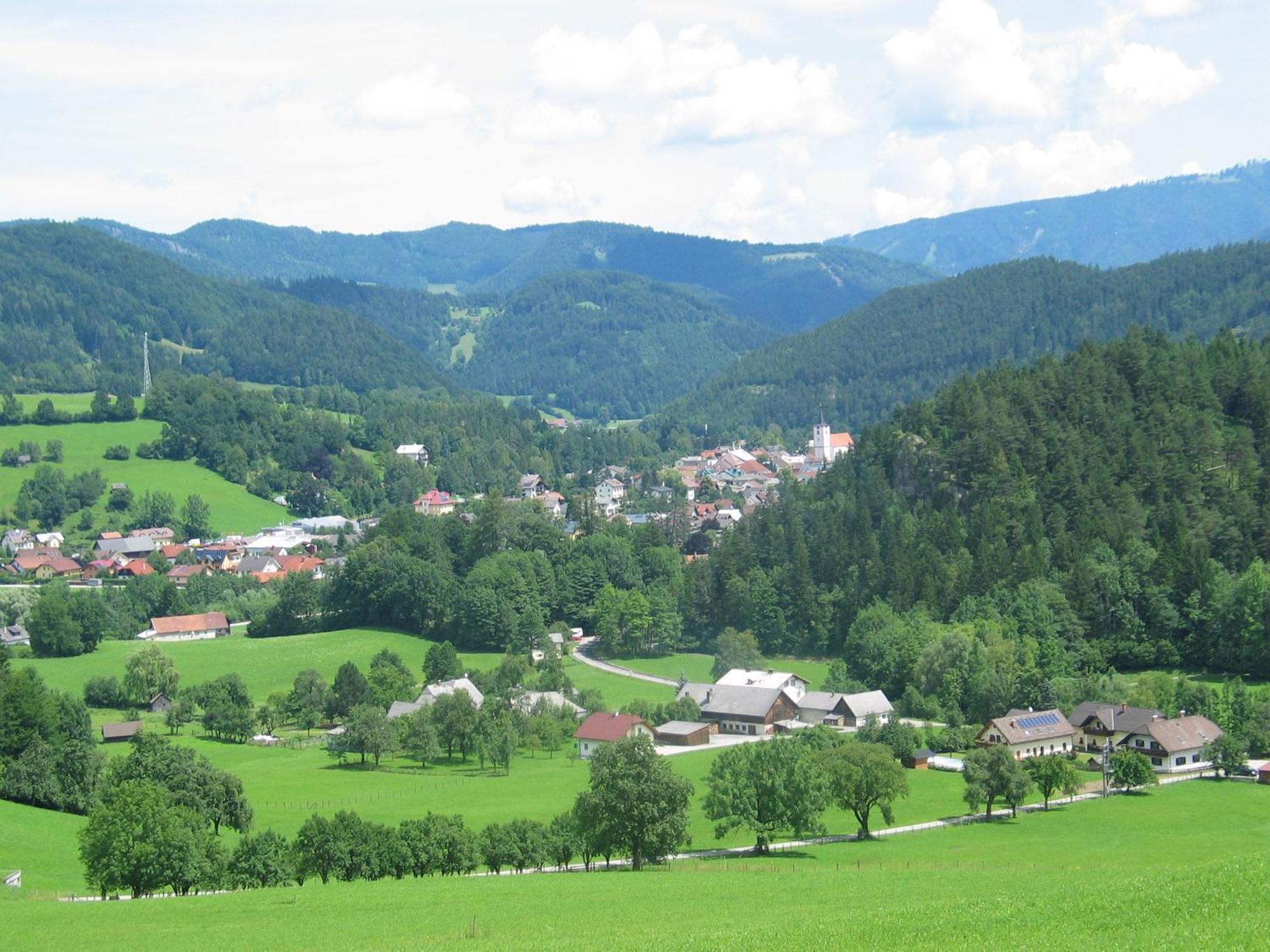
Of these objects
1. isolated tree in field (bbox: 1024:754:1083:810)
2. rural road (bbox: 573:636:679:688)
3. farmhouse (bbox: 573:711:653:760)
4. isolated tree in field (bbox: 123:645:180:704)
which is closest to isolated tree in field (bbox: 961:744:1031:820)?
isolated tree in field (bbox: 1024:754:1083:810)

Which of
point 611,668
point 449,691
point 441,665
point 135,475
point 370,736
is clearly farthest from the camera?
point 135,475

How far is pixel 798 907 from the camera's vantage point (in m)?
31.7

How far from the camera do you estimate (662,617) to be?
90875mm

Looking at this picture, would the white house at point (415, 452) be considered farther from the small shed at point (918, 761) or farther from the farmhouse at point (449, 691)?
the small shed at point (918, 761)

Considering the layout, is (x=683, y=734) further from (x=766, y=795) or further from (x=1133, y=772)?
(x=1133, y=772)

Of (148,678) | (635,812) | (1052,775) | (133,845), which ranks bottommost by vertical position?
(148,678)

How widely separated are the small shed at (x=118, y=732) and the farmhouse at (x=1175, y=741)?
4468cm

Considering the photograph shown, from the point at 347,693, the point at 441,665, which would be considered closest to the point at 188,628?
the point at 441,665

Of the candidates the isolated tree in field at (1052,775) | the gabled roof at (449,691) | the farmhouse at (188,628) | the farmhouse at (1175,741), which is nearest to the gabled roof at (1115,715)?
the farmhouse at (1175,741)

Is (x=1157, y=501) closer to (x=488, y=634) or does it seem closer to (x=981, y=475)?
(x=981, y=475)

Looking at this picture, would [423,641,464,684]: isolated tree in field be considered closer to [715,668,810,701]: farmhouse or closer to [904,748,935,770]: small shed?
[715,668,810,701]: farmhouse

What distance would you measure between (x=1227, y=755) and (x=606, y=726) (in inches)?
1045

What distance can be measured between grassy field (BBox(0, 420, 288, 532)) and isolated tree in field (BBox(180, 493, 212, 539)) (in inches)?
70.4

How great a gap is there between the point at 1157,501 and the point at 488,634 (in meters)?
41.1
